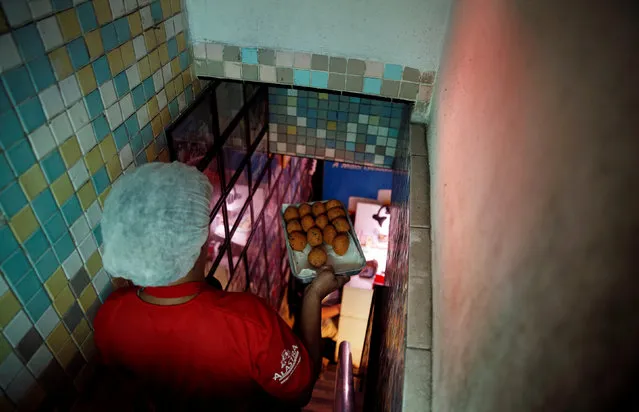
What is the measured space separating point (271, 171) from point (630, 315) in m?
3.90

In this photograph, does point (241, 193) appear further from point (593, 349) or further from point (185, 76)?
point (593, 349)

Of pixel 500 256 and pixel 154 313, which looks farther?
pixel 154 313

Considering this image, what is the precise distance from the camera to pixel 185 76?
2.29 m

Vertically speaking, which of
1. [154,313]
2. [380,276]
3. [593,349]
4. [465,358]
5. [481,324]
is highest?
[593,349]

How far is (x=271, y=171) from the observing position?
420 cm

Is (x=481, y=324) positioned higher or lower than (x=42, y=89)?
lower

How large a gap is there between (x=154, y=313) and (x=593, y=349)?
5.33 feet

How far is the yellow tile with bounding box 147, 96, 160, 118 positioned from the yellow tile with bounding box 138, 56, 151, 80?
0.12m

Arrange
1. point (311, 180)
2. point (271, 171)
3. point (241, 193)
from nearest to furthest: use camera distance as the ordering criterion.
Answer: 1. point (241, 193)
2. point (271, 171)
3. point (311, 180)

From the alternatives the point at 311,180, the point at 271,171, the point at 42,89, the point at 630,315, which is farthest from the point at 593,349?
the point at 311,180

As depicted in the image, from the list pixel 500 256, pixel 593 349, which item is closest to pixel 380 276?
pixel 500 256

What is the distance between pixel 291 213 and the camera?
3307 mm

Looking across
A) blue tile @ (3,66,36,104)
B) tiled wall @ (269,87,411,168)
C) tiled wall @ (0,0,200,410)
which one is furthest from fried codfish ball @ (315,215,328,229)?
blue tile @ (3,66,36,104)

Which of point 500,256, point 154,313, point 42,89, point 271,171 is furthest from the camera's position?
point 271,171
